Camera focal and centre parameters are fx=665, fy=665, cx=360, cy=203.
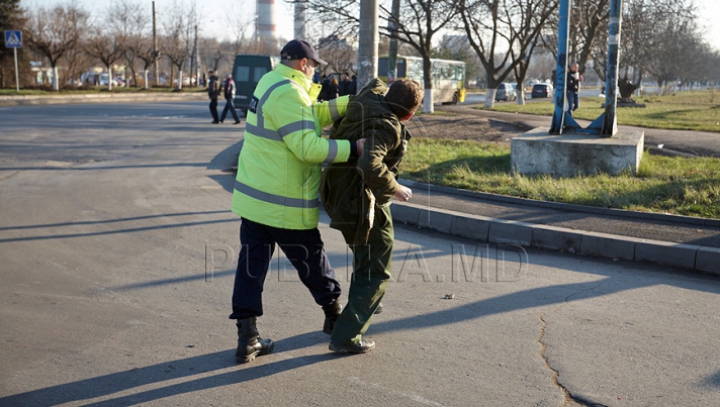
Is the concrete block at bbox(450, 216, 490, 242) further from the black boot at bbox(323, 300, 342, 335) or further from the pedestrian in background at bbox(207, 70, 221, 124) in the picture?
the pedestrian in background at bbox(207, 70, 221, 124)

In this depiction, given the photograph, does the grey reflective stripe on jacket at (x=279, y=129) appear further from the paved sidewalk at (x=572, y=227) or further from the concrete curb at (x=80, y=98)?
the concrete curb at (x=80, y=98)

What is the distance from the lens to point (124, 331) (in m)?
4.27

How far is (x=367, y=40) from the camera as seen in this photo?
425 inches

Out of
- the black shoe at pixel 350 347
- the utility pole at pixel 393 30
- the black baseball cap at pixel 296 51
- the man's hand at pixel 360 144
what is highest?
the utility pole at pixel 393 30

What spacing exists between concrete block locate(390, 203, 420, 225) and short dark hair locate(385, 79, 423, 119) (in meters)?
3.92

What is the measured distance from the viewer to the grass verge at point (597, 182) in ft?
25.3

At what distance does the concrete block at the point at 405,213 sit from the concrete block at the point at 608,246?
6.55 feet

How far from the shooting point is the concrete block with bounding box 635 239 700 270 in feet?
19.5

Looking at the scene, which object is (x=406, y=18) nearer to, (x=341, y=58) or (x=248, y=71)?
(x=248, y=71)

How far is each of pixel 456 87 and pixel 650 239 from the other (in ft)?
123

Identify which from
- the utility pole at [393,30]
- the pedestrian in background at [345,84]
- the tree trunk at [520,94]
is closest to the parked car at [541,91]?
the tree trunk at [520,94]

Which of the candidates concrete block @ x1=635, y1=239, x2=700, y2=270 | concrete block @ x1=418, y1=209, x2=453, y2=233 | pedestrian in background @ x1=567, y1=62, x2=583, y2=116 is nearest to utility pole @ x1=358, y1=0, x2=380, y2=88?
concrete block @ x1=418, y1=209, x2=453, y2=233

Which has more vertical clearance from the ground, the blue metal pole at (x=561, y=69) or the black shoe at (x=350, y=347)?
the blue metal pole at (x=561, y=69)

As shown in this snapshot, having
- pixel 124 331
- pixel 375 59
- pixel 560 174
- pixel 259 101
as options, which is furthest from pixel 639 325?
pixel 375 59
